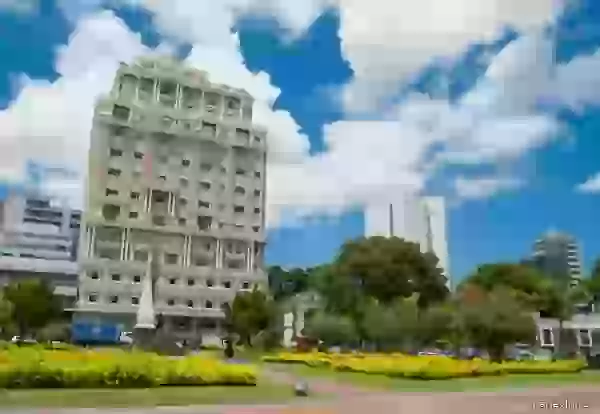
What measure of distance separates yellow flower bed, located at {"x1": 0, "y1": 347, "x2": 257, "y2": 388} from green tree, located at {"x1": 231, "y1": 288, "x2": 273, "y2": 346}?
14.8m

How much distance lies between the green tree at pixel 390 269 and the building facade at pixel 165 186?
4570mm

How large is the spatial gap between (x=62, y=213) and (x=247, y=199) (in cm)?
2342

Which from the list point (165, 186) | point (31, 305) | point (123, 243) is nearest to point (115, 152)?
point (165, 186)

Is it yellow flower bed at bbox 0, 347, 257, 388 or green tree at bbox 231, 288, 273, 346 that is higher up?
green tree at bbox 231, 288, 273, 346

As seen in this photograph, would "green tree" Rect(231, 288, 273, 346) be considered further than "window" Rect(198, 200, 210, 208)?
No

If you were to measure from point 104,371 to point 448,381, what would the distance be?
24.1ft

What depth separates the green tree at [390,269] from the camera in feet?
94.0

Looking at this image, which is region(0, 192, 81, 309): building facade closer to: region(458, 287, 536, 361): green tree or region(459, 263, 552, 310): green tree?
region(458, 287, 536, 361): green tree

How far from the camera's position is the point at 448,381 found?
15031mm

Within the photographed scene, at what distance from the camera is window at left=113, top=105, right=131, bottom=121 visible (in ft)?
93.7

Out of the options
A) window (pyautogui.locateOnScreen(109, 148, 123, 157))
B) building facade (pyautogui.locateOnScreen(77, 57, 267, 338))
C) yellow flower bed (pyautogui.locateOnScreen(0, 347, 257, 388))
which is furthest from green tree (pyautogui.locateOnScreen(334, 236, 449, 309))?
yellow flower bed (pyautogui.locateOnScreen(0, 347, 257, 388))

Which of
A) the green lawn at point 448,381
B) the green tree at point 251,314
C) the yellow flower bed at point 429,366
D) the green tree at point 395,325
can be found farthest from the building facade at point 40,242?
the green lawn at point 448,381

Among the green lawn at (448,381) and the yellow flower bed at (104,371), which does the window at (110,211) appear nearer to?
the green lawn at (448,381)

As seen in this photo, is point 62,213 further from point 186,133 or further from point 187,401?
point 187,401
